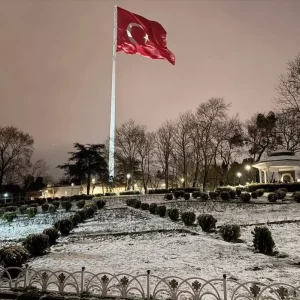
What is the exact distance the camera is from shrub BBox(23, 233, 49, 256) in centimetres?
1028

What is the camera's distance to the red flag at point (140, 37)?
25.0m

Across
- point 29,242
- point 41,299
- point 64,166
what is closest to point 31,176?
point 64,166

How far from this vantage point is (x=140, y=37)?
992 inches

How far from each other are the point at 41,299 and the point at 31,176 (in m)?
65.2

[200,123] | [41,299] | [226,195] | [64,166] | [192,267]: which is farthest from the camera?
[64,166]

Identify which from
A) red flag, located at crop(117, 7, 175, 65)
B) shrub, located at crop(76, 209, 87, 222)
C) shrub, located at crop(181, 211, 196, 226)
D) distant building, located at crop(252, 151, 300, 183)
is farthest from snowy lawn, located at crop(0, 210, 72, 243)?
distant building, located at crop(252, 151, 300, 183)

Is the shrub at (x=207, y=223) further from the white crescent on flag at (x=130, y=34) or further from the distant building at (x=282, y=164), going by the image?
the distant building at (x=282, y=164)

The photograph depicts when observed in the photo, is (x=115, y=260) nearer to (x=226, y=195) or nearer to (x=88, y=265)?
(x=88, y=265)

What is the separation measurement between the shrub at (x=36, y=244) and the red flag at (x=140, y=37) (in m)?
17.2

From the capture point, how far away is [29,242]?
408 inches

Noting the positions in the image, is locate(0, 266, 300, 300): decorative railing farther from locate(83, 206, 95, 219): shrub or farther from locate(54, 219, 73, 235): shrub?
locate(83, 206, 95, 219): shrub

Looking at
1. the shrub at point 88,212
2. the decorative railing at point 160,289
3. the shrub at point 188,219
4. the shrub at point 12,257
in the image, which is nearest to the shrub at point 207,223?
the shrub at point 188,219

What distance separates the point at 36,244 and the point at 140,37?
61.3ft

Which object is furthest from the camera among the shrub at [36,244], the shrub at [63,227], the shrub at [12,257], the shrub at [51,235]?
the shrub at [63,227]
